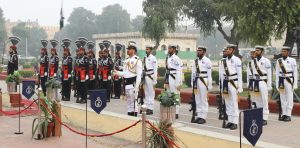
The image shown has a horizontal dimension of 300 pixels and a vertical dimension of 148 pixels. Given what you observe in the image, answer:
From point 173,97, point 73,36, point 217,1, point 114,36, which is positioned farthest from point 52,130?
point 73,36

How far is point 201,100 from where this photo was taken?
11.2m

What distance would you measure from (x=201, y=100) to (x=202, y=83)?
1.55 feet

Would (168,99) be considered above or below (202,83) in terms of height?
below

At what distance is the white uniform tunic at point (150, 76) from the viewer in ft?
41.2

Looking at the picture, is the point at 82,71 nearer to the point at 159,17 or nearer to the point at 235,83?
the point at 235,83

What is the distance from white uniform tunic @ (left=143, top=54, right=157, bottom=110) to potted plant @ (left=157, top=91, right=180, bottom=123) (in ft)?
13.8

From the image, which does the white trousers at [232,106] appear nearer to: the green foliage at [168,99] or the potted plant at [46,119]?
the green foliage at [168,99]

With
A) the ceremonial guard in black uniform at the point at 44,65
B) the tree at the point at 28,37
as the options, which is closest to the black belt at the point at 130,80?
the ceremonial guard in black uniform at the point at 44,65

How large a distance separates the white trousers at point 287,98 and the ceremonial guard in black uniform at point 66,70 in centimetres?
791

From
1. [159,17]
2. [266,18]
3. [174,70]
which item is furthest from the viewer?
[159,17]

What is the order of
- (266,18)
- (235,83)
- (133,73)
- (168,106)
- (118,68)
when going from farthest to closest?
(266,18) → (118,68) → (133,73) → (235,83) → (168,106)

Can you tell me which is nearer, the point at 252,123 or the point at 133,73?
the point at 252,123

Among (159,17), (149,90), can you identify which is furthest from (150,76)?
(159,17)

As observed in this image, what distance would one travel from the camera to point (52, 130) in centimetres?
1006
